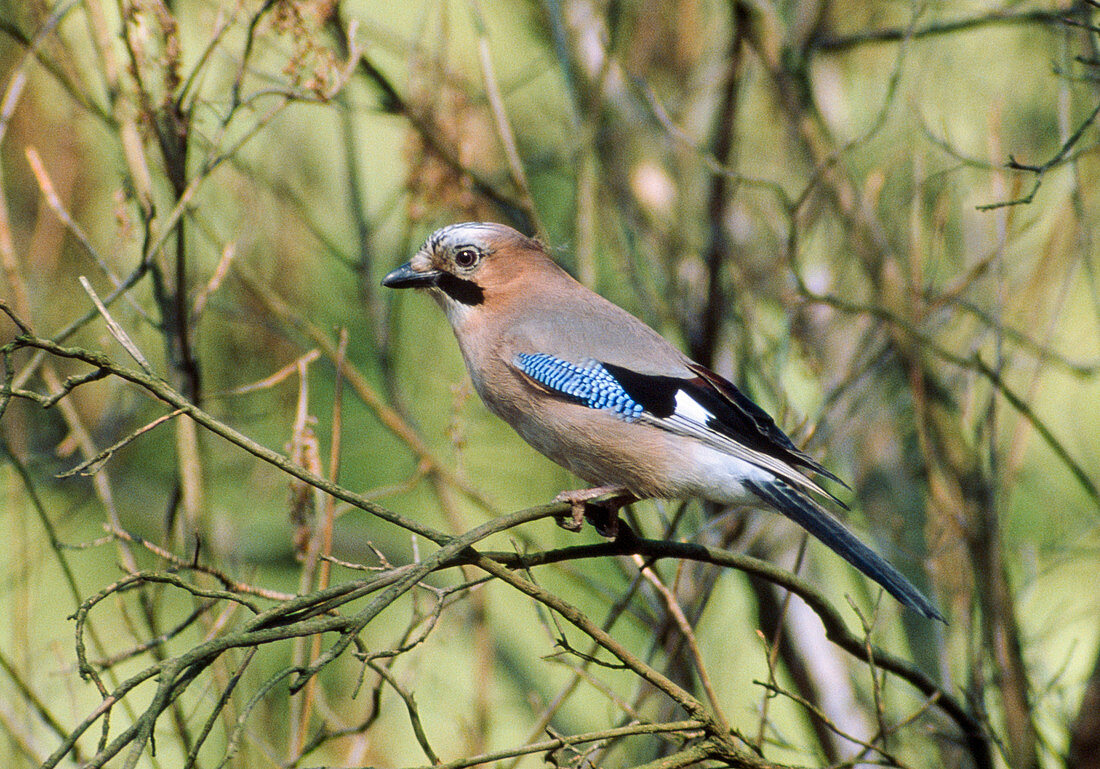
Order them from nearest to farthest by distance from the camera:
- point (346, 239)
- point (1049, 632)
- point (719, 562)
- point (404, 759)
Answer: point (719, 562) < point (1049, 632) < point (404, 759) < point (346, 239)

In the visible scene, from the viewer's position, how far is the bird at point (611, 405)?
9.51 feet

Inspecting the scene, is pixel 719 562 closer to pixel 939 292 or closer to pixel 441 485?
pixel 441 485

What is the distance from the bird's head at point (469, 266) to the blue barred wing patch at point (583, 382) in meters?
0.41

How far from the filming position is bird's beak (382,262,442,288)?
3.30 meters

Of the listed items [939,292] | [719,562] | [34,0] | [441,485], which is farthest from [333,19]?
[939,292]

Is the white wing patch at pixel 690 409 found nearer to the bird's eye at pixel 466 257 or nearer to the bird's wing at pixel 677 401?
the bird's wing at pixel 677 401

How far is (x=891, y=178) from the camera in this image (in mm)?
5621

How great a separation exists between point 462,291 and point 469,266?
0.29ft

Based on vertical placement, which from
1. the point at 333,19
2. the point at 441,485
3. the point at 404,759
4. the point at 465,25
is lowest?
the point at 404,759

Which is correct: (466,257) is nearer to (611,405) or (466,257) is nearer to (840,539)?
(611,405)

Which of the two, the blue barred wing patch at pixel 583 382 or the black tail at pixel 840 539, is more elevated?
the blue barred wing patch at pixel 583 382

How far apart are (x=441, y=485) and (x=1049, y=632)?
243 cm

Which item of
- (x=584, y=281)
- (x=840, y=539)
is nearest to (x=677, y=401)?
(x=840, y=539)

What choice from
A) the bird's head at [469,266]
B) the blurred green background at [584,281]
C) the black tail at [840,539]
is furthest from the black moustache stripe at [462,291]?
the black tail at [840,539]
